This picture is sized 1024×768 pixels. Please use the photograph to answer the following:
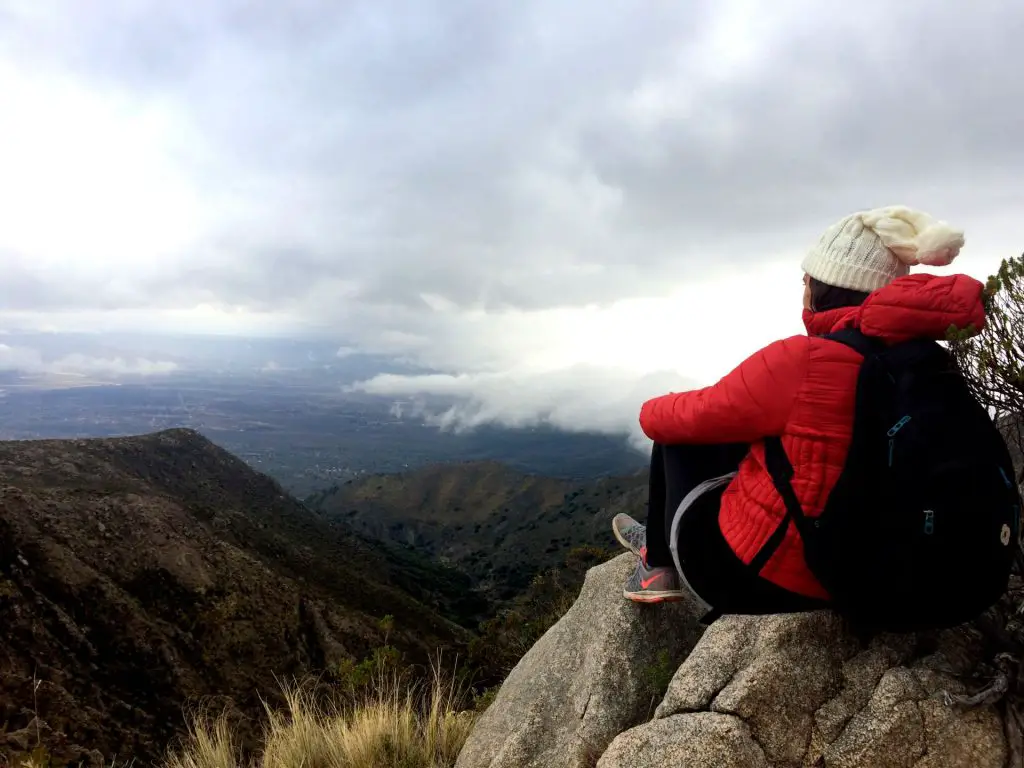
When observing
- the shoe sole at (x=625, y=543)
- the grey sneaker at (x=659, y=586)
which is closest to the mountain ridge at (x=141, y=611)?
the shoe sole at (x=625, y=543)

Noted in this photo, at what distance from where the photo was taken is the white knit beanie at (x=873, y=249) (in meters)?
3.63

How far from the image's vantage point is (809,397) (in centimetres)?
309

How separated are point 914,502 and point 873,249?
5.65 ft

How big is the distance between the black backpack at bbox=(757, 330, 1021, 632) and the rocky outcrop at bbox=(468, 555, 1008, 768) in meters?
0.75

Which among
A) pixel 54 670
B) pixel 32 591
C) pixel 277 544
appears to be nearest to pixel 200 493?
pixel 277 544

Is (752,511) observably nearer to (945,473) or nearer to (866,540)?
(866,540)

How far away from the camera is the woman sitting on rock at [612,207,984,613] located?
→ 307cm

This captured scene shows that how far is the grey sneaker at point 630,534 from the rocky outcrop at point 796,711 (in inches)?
47.4

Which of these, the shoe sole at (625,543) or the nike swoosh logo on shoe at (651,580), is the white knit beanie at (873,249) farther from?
the shoe sole at (625,543)

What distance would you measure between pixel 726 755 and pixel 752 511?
1.49 meters

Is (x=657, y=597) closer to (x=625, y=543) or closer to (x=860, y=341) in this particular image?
(x=625, y=543)

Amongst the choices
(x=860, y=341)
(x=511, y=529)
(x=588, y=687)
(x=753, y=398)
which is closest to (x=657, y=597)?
(x=588, y=687)

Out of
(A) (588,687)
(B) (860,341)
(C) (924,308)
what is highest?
(C) (924,308)

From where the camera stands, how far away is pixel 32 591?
28656mm
